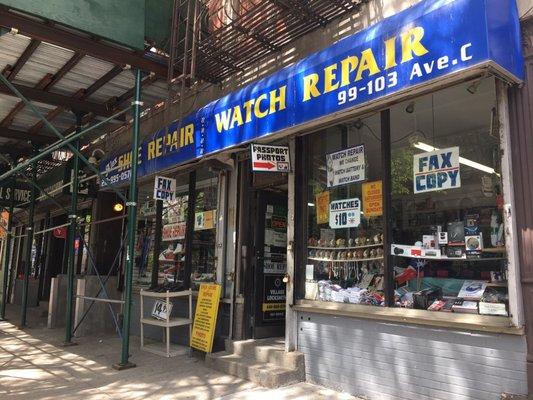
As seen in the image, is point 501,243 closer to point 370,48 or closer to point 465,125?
point 465,125

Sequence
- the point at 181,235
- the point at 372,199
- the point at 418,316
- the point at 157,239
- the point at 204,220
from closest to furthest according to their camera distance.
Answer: the point at 418,316, the point at 372,199, the point at 204,220, the point at 181,235, the point at 157,239

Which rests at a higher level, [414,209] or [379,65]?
[379,65]

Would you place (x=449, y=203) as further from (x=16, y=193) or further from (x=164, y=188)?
(x=16, y=193)

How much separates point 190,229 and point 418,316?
4676 millimetres

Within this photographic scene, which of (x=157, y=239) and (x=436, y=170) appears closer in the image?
(x=436, y=170)

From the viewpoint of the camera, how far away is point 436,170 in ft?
15.8

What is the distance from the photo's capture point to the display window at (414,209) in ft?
14.6

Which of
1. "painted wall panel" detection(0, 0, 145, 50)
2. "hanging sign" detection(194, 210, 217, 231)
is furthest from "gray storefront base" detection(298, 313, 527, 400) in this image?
"painted wall panel" detection(0, 0, 145, 50)

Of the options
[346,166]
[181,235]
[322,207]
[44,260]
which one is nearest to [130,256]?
[181,235]

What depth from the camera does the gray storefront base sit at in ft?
12.8

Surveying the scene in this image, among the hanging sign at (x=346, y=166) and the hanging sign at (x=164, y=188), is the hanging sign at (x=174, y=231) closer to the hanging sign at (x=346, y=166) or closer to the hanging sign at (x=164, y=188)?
the hanging sign at (x=164, y=188)

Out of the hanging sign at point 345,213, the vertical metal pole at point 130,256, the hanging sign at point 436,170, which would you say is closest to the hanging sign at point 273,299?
the hanging sign at point 345,213

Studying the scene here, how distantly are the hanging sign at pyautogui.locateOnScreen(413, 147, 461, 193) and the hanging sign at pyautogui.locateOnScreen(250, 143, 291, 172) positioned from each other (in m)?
1.79

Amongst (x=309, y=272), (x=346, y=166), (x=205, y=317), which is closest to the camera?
(x=346, y=166)
